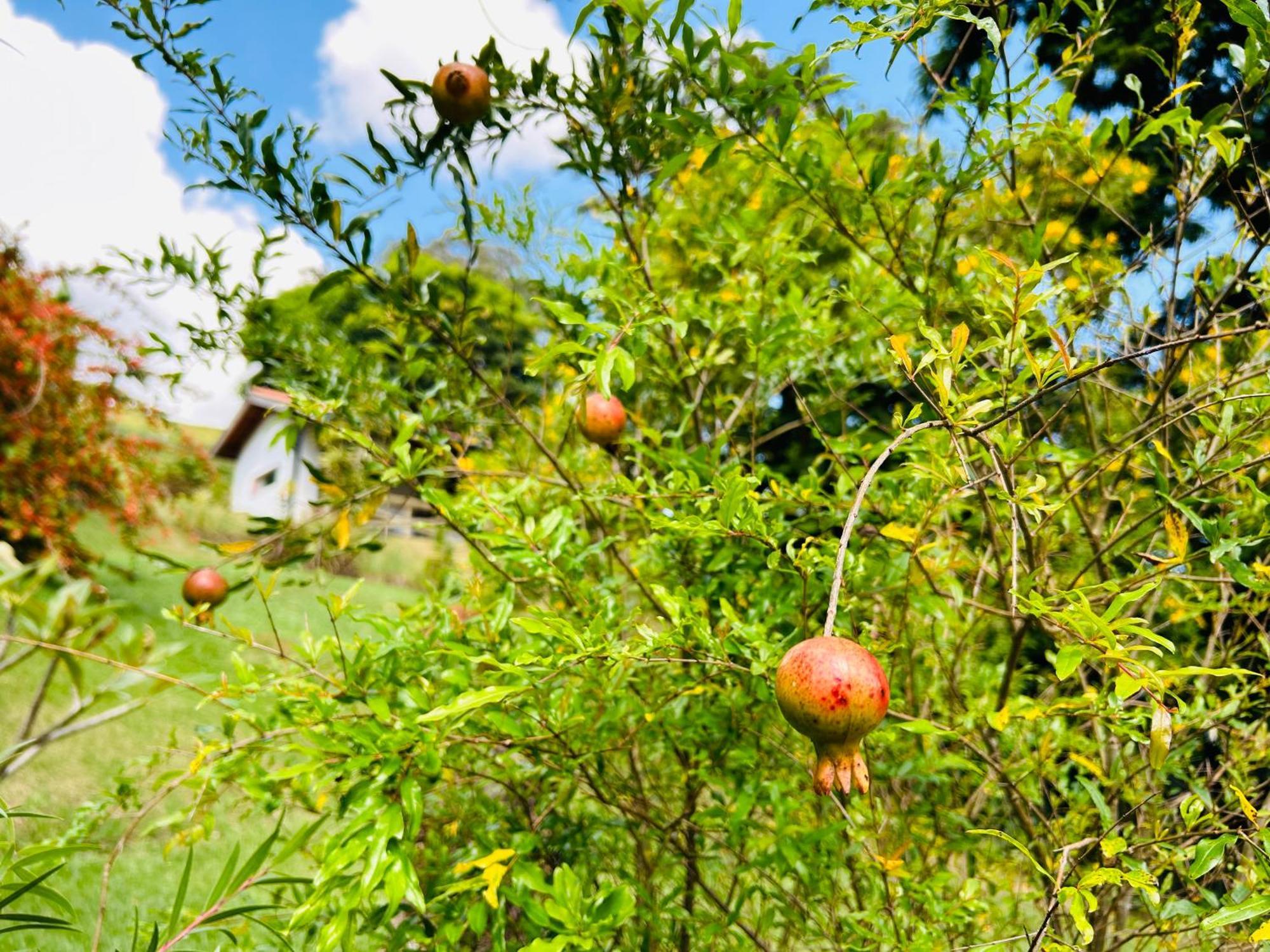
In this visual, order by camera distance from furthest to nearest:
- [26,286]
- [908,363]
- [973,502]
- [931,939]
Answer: [26,286] < [973,502] < [931,939] < [908,363]

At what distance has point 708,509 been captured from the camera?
1217mm

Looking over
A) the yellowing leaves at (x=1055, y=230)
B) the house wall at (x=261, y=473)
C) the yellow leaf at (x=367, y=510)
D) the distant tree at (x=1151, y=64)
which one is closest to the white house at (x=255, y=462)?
the house wall at (x=261, y=473)

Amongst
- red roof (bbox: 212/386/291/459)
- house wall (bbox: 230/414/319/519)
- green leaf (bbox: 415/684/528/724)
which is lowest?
green leaf (bbox: 415/684/528/724)

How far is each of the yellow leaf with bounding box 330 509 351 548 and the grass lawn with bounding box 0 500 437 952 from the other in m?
0.08

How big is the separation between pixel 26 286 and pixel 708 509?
728 centimetres

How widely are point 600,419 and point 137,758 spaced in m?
1.36

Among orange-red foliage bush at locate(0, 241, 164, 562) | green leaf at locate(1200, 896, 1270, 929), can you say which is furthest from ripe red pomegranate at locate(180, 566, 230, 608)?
orange-red foliage bush at locate(0, 241, 164, 562)

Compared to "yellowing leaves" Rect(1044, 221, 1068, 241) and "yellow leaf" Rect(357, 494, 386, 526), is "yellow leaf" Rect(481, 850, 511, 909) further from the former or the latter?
"yellowing leaves" Rect(1044, 221, 1068, 241)

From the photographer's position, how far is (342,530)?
1.44 m

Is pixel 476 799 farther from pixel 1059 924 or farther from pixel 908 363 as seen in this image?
pixel 908 363

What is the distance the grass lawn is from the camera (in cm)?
161

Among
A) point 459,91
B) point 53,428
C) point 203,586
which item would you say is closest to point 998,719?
point 459,91

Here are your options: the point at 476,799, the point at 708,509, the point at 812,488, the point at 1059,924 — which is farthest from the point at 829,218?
the point at 476,799

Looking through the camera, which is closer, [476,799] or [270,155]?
[270,155]
